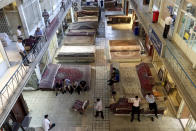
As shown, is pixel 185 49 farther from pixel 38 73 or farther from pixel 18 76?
pixel 38 73

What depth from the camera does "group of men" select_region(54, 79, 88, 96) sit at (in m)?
12.3

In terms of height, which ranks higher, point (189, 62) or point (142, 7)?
point (142, 7)

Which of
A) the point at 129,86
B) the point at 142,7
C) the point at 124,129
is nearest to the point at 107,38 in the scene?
the point at 142,7

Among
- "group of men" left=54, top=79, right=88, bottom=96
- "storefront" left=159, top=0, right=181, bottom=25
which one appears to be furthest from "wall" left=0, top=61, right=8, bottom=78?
"storefront" left=159, top=0, right=181, bottom=25

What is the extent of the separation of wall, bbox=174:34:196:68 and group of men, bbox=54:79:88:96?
666 centimetres

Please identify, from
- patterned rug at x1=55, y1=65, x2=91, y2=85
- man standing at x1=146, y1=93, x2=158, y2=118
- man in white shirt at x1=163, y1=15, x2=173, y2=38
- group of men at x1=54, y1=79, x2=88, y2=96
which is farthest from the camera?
patterned rug at x1=55, y1=65, x2=91, y2=85

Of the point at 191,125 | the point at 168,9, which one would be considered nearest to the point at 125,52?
the point at 168,9

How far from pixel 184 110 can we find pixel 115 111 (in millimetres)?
3896

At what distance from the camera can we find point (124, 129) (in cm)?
983

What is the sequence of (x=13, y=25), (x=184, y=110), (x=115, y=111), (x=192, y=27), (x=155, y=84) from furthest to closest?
1. (x=155, y=84)
2. (x=13, y=25)
3. (x=115, y=111)
4. (x=184, y=110)
5. (x=192, y=27)

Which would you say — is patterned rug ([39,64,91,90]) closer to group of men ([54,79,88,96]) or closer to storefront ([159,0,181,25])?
group of men ([54,79,88,96])

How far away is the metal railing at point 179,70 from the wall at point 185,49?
0.73 m

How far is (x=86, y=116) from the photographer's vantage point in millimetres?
10719

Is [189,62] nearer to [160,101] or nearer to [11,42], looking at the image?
[160,101]
